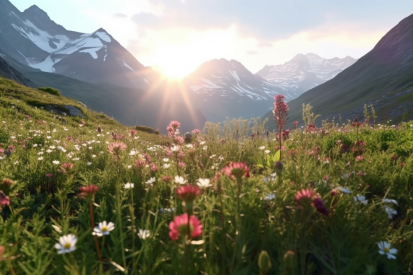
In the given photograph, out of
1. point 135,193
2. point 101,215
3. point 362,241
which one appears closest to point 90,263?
point 101,215

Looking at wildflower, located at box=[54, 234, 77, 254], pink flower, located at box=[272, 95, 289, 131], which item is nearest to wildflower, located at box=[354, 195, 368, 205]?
pink flower, located at box=[272, 95, 289, 131]

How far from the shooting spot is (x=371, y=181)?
3566 millimetres

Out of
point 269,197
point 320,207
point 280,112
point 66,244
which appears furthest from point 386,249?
point 280,112

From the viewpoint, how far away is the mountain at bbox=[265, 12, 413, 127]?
8846 centimetres

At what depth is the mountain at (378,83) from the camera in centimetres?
8846

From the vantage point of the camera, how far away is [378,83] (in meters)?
115

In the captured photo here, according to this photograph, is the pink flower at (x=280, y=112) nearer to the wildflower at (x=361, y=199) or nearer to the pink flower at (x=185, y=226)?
the wildflower at (x=361, y=199)

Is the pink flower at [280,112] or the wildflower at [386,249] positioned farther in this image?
the pink flower at [280,112]

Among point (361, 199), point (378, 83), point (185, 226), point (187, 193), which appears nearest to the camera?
point (185, 226)

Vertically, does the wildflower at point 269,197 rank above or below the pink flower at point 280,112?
below

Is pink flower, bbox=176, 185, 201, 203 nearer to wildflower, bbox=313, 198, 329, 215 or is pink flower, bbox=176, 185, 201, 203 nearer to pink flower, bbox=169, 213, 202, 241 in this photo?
pink flower, bbox=169, 213, 202, 241

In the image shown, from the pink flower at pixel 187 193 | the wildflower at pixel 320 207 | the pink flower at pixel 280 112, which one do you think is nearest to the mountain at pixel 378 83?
the pink flower at pixel 280 112

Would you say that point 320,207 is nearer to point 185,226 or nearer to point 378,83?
point 185,226

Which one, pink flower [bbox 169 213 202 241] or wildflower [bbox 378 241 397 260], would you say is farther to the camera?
wildflower [bbox 378 241 397 260]
